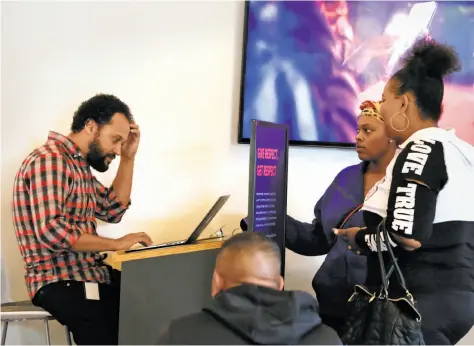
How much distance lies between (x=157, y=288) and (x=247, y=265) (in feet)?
2.73

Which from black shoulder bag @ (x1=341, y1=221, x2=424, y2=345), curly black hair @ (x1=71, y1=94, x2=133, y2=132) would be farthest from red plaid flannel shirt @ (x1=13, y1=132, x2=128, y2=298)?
black shoulder bag @ (x1=341, y1=221, x2=424, y2=345)

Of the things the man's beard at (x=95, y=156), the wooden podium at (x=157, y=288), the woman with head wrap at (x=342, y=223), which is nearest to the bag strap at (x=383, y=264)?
the woman with head wrap at (x=342, y=223)

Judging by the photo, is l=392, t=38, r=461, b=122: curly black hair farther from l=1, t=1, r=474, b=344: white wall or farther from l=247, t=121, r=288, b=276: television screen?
l=1, t=1, r=474, b=344: white wall

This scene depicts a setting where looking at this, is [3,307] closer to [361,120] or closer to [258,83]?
[258,83]

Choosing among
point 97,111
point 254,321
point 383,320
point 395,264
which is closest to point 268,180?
point 395,264

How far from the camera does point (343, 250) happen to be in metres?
2.61

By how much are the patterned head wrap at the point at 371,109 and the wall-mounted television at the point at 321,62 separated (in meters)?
0.21

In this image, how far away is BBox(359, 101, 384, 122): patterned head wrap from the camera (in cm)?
258

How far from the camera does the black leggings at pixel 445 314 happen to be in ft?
6.32

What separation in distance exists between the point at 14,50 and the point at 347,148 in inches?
71.5

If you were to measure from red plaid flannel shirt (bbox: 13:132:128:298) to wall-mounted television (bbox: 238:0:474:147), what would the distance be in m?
0.91

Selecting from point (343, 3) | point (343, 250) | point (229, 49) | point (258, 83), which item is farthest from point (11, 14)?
point (343, 250)

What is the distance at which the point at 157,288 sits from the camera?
7.06ft

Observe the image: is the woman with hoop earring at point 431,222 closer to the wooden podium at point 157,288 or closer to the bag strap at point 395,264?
the bag strap at point 395,264
